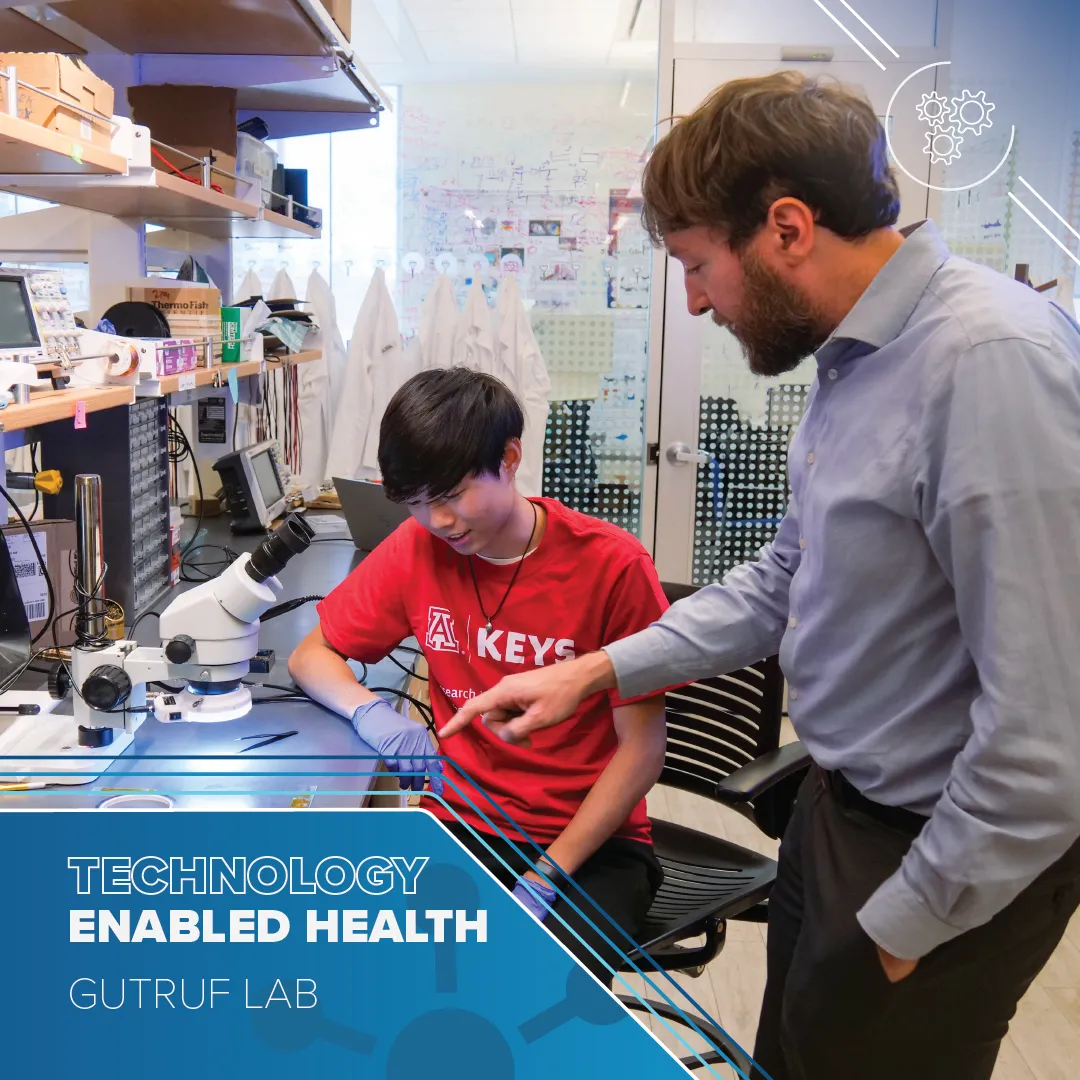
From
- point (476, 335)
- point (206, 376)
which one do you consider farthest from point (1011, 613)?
point (476, 335)

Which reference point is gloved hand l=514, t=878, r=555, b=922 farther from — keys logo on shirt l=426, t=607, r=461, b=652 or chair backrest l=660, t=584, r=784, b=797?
chair backrest l=660, t=584, r=784, b=797

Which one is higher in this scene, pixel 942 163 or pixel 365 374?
pixel 942 163

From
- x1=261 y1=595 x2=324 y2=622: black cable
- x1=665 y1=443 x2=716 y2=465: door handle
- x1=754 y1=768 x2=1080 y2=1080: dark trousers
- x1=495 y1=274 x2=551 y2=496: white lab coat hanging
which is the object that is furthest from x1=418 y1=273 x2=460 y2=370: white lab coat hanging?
x1=754 y1=768 x2=1080 y2=1080: dark trousers

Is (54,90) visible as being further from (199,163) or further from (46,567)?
(199,163)

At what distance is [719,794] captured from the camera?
5.29 ft

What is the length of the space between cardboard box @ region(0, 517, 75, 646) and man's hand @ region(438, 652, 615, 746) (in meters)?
1.17

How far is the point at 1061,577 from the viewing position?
82 cm

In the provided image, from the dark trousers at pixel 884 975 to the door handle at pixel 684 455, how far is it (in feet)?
8.96

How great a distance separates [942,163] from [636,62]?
1503 mm

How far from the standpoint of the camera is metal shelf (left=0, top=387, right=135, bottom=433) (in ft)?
4.88

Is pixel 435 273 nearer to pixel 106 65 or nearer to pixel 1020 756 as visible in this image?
pixel 106 65

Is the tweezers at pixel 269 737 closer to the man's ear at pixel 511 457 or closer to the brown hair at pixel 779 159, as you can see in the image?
the man's ear at pixel 511 457

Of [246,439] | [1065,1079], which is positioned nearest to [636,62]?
[246,439]

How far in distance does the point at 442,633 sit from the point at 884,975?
32.9 inches
